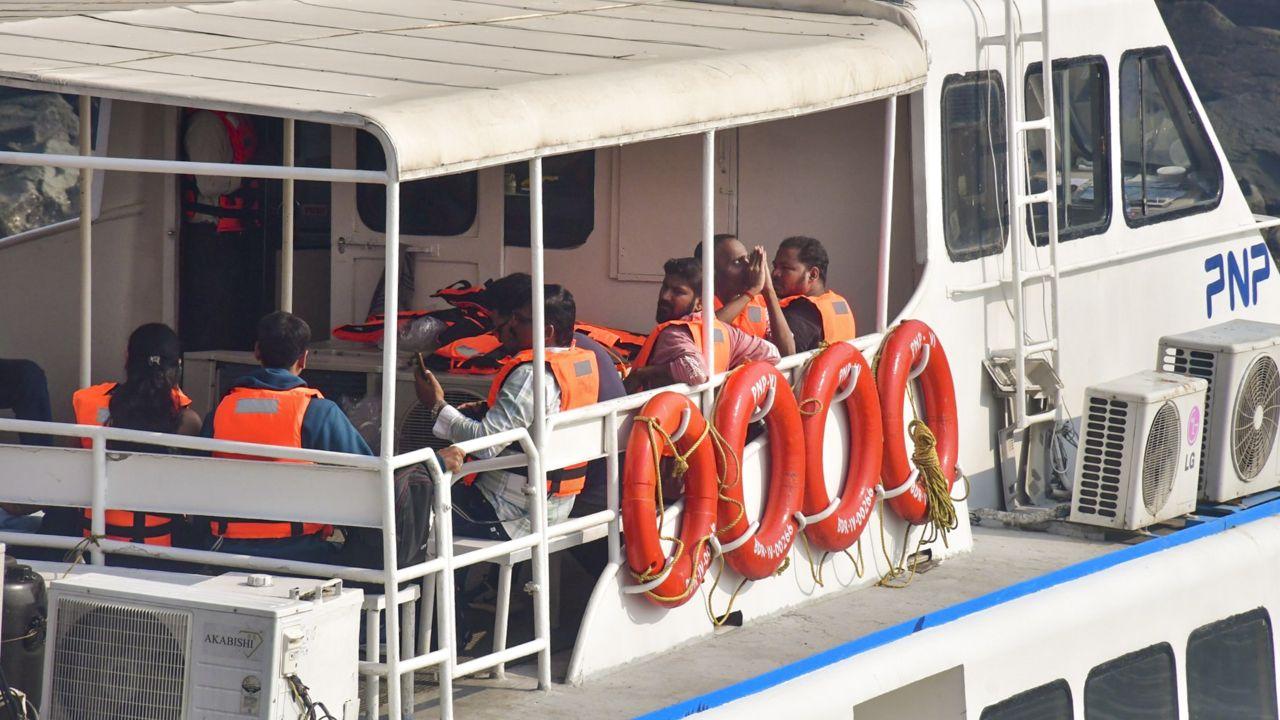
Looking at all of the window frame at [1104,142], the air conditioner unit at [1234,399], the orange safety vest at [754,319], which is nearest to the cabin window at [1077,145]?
the window frame at [1104,142]

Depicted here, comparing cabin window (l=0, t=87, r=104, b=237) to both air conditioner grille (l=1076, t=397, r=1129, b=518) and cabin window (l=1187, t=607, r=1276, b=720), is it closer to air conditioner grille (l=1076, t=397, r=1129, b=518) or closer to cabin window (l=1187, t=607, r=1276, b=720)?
air conditioner grille (l=1076, t=397, r=1129, b=518)

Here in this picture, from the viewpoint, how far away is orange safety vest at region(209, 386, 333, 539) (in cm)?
471

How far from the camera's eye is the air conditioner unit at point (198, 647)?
3.96 metres

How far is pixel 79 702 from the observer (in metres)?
4.13

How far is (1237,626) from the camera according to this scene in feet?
19.5

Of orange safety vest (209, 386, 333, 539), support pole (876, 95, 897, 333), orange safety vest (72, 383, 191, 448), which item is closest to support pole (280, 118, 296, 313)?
orange safety vest (72, 383, 191, 448)

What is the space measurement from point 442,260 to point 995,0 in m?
2.41

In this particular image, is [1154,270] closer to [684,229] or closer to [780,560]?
[684,229]

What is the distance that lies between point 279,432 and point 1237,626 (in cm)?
326

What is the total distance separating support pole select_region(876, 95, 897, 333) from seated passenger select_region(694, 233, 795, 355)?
36cm

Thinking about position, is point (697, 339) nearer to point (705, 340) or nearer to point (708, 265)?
point (705, 340)

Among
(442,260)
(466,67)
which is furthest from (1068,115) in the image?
(466,67)

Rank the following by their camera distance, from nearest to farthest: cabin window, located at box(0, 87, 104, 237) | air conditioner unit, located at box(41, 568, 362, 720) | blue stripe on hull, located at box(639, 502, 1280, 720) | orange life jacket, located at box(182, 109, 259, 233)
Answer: air conditioner unit, located at box(41, 568, 362, 720) → blue stripe on hull, located at box(639, 502, 1280, 720) → orange life jacket, located at box(182, 109, 259, 233) → cabin window, located at box(0, 87, 104, 237)

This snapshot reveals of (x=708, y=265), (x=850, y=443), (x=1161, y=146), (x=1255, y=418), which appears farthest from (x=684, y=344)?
(x=1161, y=146)
